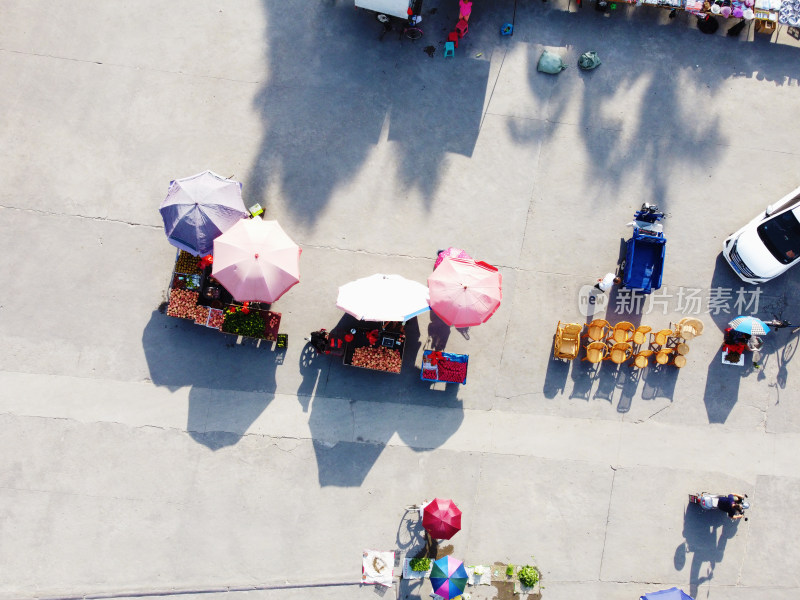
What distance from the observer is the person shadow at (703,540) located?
12984 millimetres

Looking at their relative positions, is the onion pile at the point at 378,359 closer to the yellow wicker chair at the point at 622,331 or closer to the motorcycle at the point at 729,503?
the yellow wicker chair at the point at 622,331

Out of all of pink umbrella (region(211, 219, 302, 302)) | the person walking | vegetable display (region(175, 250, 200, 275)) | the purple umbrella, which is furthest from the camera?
the person walking

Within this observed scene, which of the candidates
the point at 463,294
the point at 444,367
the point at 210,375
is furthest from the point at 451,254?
the point at 210,375

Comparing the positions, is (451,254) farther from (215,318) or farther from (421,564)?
(421,564)

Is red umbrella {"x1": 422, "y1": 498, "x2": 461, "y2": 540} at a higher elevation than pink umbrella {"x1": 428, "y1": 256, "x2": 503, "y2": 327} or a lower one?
lower

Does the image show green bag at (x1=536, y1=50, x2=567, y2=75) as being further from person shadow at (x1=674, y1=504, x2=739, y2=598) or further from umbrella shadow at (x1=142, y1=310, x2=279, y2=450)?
person shadow at (x1=674, y1=504, x2=739, y2=598)

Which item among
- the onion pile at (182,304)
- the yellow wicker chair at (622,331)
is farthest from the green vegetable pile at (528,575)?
the onion pile at (182,304)

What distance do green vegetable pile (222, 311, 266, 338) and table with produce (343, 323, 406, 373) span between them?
2.07 metres

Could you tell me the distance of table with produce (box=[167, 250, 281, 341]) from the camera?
12.0 m

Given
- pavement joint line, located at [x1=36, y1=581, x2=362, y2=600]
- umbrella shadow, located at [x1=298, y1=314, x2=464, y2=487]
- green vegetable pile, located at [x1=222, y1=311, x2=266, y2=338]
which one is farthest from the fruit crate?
pavement joint line, located at [x1=36, y1=581, x2=362, y2=600]

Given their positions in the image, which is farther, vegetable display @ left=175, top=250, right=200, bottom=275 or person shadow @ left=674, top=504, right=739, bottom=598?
person shadow @ left=674, top=504, right=739, bottom=598

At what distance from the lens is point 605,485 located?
12914mm

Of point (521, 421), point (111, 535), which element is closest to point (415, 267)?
point (521, 421)

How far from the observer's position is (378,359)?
12195 mm
